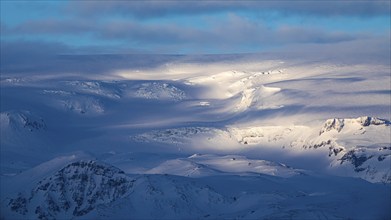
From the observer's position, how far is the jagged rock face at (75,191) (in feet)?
467

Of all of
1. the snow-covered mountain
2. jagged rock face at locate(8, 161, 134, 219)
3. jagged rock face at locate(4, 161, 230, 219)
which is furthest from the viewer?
jagged rock face at locate(8, 161, 134, 219)

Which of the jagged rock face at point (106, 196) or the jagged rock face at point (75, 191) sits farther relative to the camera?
the jagged rock face at point (75, 191)

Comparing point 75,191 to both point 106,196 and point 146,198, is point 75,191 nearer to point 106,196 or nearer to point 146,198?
point 106,196

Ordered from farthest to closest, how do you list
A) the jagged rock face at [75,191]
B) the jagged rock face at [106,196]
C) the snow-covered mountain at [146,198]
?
the jagged rock face at [75,191]
the jagged rock face at [106,196]
the snow-covered mountain at [146,198]

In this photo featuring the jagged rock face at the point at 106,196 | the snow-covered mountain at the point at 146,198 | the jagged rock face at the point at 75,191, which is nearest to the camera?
the snow-covered mountain at the point at 146,198

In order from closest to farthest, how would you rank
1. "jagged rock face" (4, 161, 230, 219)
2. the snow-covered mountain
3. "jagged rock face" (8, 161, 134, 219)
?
the snow-covered mountain < "jagged rock face" (4, 161, 230, 219) < "jagged rock face" (8, 161, 134, 219)

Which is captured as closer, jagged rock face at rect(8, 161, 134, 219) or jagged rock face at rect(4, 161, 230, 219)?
jagged rock face at rect(4, 161, 230, 219)

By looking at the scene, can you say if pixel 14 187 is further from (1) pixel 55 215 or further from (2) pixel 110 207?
(2) pixel 110 207

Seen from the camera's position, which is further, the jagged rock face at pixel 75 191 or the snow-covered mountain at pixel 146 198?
the jagged rock face at pixel 75 191

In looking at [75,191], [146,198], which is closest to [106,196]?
[75,191]

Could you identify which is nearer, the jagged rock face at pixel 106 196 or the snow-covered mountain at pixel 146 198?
the snow-covered mountain at pixel 146 198

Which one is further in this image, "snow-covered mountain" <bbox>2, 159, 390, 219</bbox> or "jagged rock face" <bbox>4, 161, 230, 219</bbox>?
"jagged rock face" <bbox>4, 161, 230, 219</bbox>

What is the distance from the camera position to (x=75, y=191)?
145000mm

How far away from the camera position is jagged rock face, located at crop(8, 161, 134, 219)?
142250 millimetres
